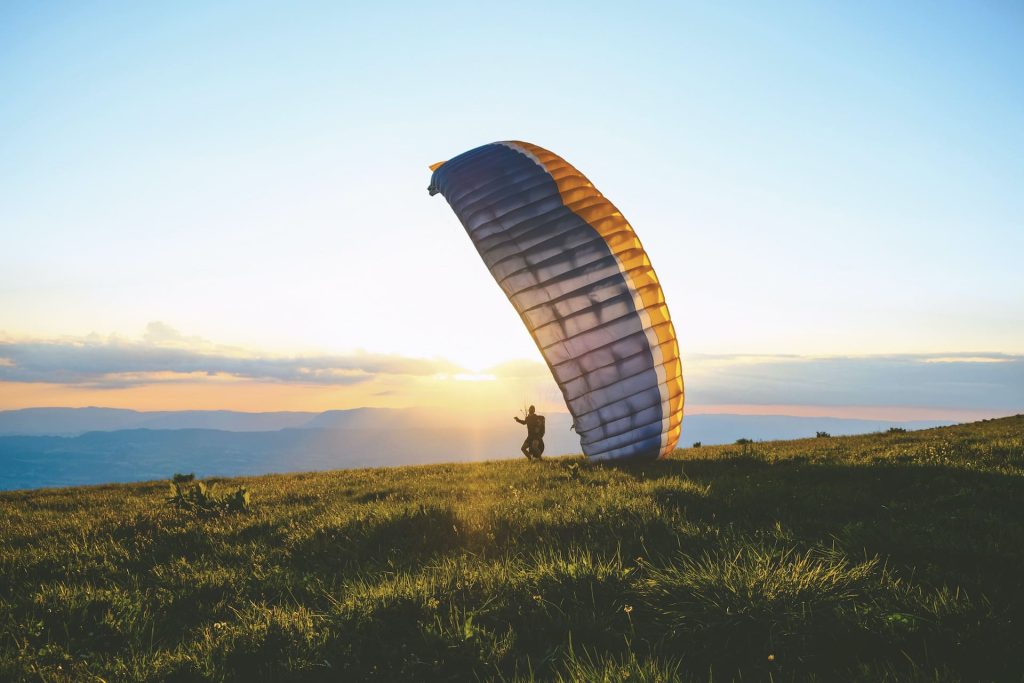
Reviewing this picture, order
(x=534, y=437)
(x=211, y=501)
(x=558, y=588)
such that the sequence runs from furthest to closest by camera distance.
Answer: (x=534, y=437)
(x=211, y=501)
(x=558, y=588)

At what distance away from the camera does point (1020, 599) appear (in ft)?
16.0

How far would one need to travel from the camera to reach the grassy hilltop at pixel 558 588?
4531 mm

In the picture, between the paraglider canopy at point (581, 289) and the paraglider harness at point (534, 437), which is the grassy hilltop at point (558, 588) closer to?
the paraglider canopy at point (581, 289)

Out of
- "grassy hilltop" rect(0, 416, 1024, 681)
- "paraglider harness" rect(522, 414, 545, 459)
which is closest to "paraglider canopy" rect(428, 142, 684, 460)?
"grassy hilltop" rect(0, 416, 1024, 681)

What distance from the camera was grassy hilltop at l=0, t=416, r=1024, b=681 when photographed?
14.9 feet

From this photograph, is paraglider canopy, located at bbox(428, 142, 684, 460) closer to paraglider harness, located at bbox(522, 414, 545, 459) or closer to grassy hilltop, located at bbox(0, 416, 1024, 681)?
grassy hilltop, located at bbox(0, 416, 1024, 681)

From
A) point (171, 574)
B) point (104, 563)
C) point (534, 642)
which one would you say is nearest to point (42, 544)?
point (104, 563)

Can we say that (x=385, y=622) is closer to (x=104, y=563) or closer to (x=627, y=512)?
(x=627, y=512)

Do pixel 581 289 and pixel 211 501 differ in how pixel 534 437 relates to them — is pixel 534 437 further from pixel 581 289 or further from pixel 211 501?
pixel 211 501

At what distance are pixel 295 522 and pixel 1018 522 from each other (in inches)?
389

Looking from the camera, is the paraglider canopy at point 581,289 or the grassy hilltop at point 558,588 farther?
the paraglider canopy at point 581,289

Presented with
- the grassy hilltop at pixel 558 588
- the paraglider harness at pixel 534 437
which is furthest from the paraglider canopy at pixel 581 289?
the paraglider harness at pixel 534 437

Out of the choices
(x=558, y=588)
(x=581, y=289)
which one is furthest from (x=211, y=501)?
(x=558, y=588)

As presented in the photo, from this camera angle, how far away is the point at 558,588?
5.60 meters
